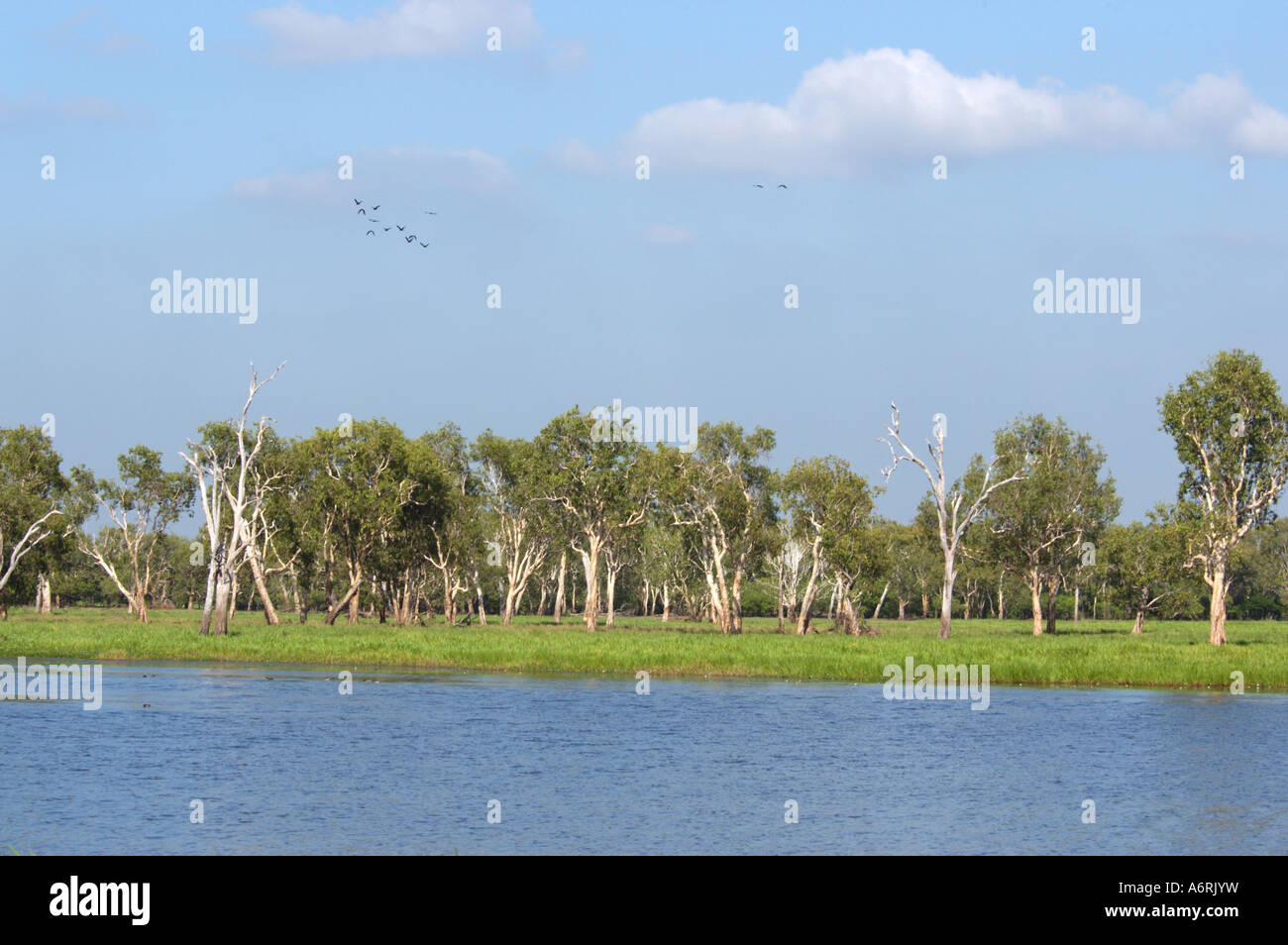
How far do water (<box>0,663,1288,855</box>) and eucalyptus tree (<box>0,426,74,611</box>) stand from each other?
136 feet

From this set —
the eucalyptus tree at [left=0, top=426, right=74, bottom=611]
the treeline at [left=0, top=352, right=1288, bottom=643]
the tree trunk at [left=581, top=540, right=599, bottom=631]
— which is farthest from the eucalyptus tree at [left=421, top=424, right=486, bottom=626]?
the eucalyptus tree at [left=0, top=426, right=74, bottom=611]

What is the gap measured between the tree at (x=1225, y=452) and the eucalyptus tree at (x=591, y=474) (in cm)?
3433

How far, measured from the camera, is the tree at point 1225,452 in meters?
65.3

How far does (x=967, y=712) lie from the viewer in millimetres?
42219

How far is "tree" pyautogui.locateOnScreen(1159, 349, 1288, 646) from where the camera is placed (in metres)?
65.3

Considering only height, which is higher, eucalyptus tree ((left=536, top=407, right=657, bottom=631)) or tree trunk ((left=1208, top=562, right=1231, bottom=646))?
Answer: eucalyptus tree ((left=536, top=407, right=657, bottom=631))

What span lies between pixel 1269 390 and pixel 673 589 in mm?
73444

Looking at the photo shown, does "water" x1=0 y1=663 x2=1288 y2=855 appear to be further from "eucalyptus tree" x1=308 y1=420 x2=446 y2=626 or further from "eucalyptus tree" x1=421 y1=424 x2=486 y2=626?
"eucalyptus tree" x1=421 y1=424 x2=486 y2=626

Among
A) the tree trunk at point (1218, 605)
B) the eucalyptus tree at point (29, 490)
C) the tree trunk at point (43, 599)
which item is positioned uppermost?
the eucalyptus tree at point (29, 490)

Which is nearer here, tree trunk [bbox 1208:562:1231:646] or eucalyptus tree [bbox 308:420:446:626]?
tree trunk [bbox 1208:562:1231:646]

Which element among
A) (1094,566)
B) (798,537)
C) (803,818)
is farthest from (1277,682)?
(1094,566)

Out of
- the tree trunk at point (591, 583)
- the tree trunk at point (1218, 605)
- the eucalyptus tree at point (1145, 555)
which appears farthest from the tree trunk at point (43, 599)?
the tree trunk at point (1218, 605)

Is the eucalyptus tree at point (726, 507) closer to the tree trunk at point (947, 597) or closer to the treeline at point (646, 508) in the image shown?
the treeline at point (646, 508)
